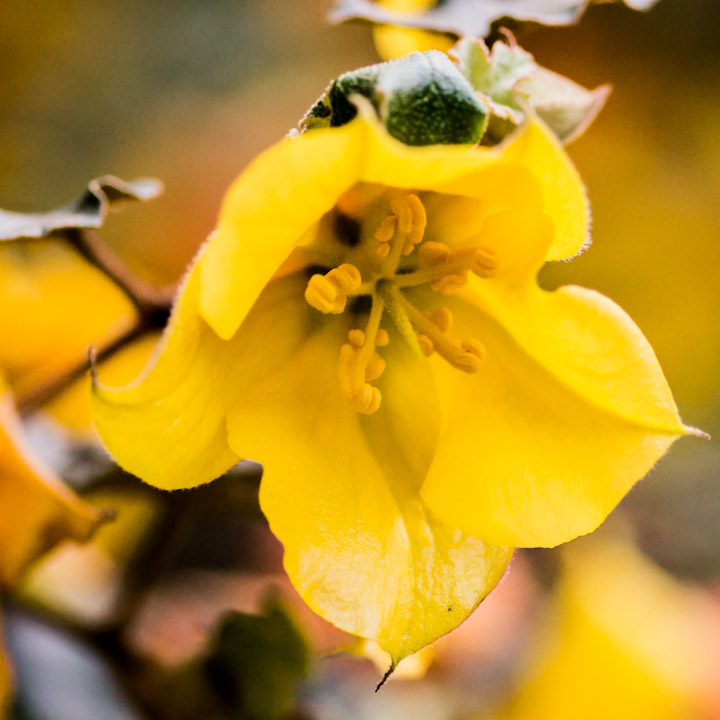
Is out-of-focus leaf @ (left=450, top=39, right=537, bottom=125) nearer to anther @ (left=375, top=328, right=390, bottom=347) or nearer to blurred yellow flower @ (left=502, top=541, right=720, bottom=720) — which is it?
anther @ (left=375, top=328, right=390, bottom=347)

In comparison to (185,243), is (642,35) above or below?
above

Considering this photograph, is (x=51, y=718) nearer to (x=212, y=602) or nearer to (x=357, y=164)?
(x=212, y=602)

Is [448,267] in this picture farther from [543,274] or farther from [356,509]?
[543,274]

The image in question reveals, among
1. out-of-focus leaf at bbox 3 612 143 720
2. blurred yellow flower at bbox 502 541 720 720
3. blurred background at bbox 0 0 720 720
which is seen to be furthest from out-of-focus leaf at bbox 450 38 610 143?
blurred yellow flower at bbox 502 541 720 720

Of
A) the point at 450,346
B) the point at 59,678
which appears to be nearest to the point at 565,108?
the point at 450,346

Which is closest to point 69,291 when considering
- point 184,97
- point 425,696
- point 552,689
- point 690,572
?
point 184,97

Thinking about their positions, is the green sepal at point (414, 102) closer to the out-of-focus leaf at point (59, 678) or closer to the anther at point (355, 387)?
the anther at point (355, 387)
